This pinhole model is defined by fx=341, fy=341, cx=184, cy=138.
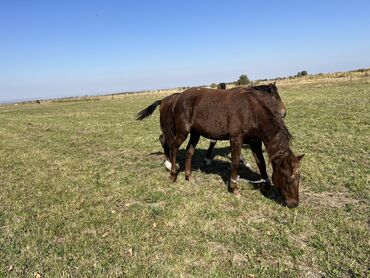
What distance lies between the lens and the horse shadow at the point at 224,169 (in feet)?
23.1

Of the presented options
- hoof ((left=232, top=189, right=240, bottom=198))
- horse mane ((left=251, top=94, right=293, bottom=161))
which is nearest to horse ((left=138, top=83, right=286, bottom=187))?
horse mane ((left=251, top=94, right=293, bottom=161))

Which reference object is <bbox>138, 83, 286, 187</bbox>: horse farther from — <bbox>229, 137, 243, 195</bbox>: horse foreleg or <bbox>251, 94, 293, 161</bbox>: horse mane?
<bbox>229, 137, 243, 195</bbox>: horse foreleg

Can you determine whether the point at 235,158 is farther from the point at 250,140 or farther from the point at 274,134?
the point at 274,134

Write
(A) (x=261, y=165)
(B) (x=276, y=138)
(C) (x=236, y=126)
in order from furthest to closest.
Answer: (A) (x=261, y=165)
(C) (x=236, y=126)
(B) (x=276, y=138)

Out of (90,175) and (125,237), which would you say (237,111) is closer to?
(125,237)

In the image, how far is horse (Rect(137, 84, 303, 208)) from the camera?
606cm

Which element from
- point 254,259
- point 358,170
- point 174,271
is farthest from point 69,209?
point 358,170

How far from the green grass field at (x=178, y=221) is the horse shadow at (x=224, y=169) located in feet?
0.27

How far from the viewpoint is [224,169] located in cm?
907

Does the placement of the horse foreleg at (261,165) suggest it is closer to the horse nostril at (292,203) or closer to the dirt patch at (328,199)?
the dirt patch at (328,199)

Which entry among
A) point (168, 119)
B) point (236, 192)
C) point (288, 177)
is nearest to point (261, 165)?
point (236, 192)

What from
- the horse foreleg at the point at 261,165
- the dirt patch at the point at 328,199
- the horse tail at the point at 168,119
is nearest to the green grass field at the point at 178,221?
the dirt patch at the point at 328,199

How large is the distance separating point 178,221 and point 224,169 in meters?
3.43

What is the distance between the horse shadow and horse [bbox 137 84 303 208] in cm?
59
